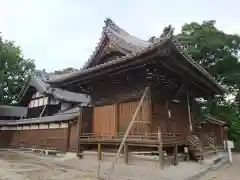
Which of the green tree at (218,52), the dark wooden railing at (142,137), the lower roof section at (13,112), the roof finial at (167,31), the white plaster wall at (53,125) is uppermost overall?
the green tree at (218,52)

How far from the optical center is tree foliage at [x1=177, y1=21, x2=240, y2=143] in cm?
3026

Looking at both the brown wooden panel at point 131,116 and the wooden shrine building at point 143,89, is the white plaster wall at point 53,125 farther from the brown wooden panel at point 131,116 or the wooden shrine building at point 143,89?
the brown wooden panel at point 131,116

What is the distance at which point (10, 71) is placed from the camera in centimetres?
3688

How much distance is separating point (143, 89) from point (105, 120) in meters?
3.16

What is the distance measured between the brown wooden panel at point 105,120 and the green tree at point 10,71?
25380 mm

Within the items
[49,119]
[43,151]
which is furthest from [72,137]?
[43,151]

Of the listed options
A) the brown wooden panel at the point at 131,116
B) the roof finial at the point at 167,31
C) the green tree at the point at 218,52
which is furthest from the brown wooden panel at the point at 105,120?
the green tree at the point at 218,52

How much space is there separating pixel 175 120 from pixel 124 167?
434cm

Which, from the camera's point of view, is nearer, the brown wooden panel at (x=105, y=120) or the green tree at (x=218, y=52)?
the brown wooden panel at (x=105, y=120)

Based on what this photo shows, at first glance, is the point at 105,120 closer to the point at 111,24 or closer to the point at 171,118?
the point at 171,118

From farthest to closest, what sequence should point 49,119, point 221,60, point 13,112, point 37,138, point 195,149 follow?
1. point 221,60
2. point 13,112
3. point 37,138
4. point 49,119
5. point 195,149

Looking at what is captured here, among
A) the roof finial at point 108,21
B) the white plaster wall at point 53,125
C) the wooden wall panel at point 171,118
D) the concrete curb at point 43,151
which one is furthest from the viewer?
the white plaster wall at point 53,125

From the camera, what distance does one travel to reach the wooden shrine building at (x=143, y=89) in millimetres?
10461

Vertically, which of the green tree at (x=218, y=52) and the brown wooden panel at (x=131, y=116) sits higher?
the green tree at (x=218, y=52)
